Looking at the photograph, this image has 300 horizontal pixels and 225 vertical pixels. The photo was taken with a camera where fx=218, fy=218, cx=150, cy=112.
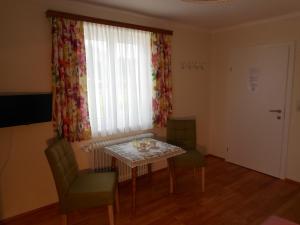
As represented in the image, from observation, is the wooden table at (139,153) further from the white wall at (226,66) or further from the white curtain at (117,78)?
the white wall at (226,66)

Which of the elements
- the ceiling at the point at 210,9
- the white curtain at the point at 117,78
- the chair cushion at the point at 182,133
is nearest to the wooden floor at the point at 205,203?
the chair cushion at the point at 182,133

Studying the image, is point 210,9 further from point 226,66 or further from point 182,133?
point 182,133

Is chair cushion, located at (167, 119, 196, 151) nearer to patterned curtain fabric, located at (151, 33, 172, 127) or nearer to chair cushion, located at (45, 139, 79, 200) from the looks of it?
patterned curtain fabric, located at (151, 33, 172, 127)

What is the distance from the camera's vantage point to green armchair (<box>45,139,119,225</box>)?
1.98m

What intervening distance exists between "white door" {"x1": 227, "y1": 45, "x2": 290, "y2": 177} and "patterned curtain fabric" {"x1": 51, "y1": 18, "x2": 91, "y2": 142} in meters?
2.57

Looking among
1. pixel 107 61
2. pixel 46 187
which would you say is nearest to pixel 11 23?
pixel 107 61

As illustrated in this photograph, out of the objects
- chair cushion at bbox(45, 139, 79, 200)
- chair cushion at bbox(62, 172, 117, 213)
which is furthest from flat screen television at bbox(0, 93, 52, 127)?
chair cushion at bbox(62, 172, 117, 213)

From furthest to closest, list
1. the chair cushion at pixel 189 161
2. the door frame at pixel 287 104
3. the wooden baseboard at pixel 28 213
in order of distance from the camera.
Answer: the door frame at pixel 287 104 → the chair cushion at pixel 189 161 → the wooden baseboard at pixel 28 213

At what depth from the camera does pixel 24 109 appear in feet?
7.13

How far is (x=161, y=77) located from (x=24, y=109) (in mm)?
1932

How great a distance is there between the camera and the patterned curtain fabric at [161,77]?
3.29 m

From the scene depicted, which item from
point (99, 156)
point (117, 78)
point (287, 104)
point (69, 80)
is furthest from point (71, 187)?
point (287, 104)

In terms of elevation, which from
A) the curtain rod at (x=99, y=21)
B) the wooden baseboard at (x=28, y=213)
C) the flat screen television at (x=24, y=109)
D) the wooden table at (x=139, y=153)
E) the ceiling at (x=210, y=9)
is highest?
the ceiling at (x=210, y=9)

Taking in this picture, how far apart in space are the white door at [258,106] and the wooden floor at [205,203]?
1.14ft
